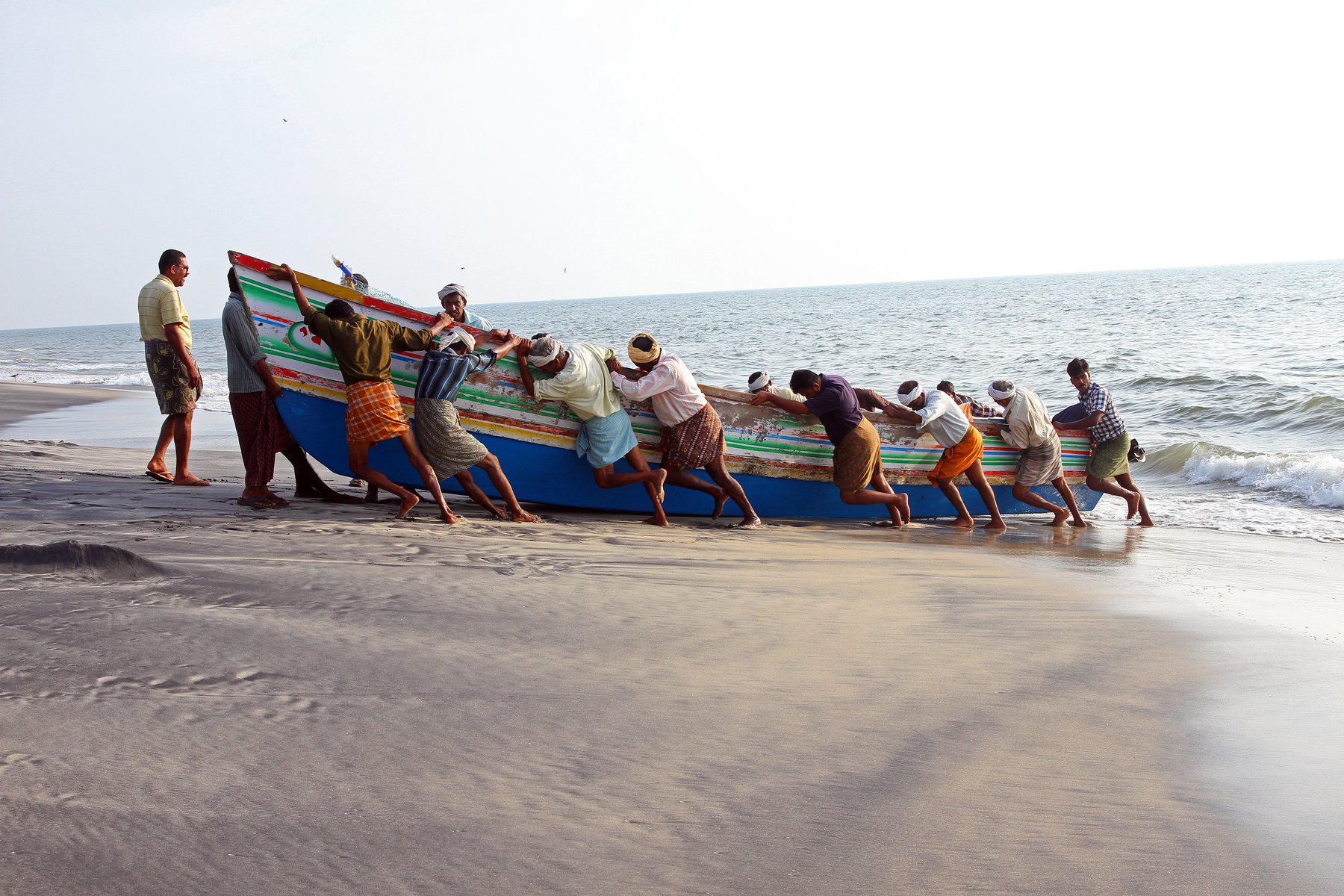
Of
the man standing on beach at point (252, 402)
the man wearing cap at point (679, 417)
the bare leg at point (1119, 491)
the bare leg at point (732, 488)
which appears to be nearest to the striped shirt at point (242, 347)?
the man standing on beach at point (252, 402)

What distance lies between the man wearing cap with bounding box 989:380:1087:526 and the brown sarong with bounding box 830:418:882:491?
1.35 metres

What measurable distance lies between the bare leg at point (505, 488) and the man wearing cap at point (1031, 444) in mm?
4015

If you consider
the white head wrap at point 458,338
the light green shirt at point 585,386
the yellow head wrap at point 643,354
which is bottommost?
the light green shirt at point 585,386

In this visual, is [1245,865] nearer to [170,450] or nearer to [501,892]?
[501,892]

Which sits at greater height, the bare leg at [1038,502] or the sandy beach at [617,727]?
the sandy beach at [617,727]

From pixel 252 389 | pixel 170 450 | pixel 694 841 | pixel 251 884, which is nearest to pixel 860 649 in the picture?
pixel 694 841

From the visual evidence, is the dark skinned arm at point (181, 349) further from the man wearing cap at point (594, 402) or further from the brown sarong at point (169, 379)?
the man wearing cap at point (594, 402)

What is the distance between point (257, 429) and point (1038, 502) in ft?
19.8

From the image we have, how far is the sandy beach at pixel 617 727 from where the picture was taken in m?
2.22

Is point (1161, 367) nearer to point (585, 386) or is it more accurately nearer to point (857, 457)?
point (857, 457)

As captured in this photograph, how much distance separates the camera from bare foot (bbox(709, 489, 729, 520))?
725 centimetres

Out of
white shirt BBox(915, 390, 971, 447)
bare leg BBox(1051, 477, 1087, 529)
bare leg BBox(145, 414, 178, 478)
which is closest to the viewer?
bare leg BBox(145, 414, 178, 478)

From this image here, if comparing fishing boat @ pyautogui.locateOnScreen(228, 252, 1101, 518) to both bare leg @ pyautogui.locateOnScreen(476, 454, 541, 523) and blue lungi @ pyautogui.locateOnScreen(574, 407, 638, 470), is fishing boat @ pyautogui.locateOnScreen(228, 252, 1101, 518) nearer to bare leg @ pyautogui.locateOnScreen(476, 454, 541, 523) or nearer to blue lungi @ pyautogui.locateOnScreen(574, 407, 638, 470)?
blue lungi @ pyautogui.locateOnScreen(574, 407, 638, 470)

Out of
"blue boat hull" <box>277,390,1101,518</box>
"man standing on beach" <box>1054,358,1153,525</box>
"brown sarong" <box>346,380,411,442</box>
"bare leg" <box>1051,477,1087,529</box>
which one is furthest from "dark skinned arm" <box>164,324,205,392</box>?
"man standing on beach" <box>1054,358,1153,525</box>
